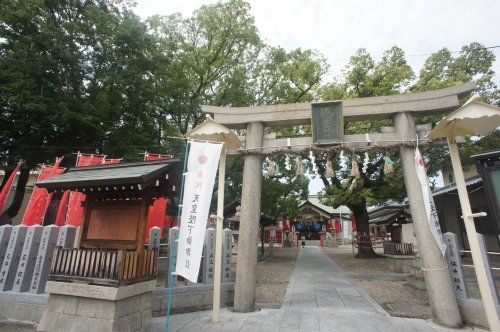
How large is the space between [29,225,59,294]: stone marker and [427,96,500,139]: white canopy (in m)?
10.2

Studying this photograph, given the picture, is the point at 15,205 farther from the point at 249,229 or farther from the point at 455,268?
the point at 455,268

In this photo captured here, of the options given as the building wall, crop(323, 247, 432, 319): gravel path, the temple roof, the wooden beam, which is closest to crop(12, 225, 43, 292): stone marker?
the temple roof

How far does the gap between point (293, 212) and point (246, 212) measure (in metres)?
15.0

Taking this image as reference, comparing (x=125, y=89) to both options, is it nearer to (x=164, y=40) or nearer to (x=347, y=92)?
(x=164, y=40)

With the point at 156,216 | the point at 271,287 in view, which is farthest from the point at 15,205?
the point at 271,287

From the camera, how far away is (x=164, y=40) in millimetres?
18109

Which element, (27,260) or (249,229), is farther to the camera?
(249,229)

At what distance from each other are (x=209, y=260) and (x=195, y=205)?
3006mm

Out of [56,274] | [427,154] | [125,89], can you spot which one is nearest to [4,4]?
[125,89]

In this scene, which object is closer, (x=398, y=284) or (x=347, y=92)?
(x=398, y=284)

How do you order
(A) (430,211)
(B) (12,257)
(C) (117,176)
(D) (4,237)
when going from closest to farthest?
(C) (117,176), (A) (430,211), (B) (12,257), (D) (4,237)

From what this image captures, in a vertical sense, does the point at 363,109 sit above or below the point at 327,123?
above

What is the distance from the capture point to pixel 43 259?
7.01 meters

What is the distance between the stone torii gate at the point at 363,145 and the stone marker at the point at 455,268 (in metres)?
0.34
